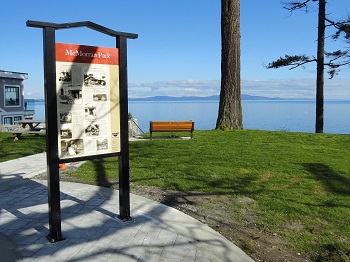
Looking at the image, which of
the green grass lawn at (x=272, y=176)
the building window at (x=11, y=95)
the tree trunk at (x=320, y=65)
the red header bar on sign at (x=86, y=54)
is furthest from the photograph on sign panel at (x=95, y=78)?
the building window at (x=11, y=95)

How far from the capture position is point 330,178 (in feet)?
22.5

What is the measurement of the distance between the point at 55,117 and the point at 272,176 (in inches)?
190

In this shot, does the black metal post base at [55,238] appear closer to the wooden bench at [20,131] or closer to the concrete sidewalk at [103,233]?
the concrete sidewalk at [103,233]

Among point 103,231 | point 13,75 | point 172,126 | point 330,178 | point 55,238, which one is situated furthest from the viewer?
point 13,75

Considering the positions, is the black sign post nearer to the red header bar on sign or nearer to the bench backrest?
the red header bar on sign

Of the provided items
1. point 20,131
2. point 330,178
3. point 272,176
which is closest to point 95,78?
point 272,176

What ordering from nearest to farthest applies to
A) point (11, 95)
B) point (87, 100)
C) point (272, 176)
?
point (87, 100) < point (272, 176) < point (11, 95)

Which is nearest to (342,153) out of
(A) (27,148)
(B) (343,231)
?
(B) (343,231)

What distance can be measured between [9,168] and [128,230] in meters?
5.10

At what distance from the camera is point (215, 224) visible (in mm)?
4594

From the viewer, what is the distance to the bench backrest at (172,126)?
12359 millimetres

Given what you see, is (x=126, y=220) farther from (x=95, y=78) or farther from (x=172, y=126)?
(x=172, y=126)

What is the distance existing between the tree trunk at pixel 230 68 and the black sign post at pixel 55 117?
10.6m

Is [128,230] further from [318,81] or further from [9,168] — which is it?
[318,81]
